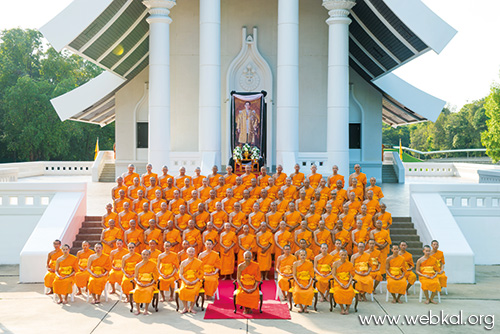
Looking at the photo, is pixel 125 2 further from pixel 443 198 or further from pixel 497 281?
pixel 497 281

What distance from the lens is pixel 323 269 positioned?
12398 millimetres

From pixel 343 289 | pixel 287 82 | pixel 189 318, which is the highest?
pixel 287 82

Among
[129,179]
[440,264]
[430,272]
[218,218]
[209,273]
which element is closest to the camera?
[209,273]

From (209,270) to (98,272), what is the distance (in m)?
2.24

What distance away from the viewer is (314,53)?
25.5 m

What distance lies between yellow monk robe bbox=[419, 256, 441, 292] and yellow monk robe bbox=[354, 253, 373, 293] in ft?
3.60

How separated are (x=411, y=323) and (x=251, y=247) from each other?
3.95 meters

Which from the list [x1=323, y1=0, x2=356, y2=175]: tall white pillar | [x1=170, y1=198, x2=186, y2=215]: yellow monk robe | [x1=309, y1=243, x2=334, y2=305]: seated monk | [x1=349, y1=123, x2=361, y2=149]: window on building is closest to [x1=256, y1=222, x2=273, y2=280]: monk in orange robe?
[x1=309, y1=243, x2=334, y2=305]: seated monk

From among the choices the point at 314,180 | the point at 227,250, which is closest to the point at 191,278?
the point at 227,250

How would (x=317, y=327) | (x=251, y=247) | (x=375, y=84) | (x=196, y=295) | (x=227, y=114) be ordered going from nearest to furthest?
(x=317, y=327)
(x=196, y=295)
(x=251, y=247)
(x=227, y=114)
(x=375, y=84)

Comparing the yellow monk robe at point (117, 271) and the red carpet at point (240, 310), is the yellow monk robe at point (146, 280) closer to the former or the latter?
the yellow monk robe at point (117, 271)

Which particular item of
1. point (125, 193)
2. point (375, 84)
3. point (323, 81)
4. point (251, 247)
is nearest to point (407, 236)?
point (251, 247)

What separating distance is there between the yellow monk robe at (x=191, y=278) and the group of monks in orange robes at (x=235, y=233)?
0.02 m

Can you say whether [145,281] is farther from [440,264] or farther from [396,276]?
[440,264]
